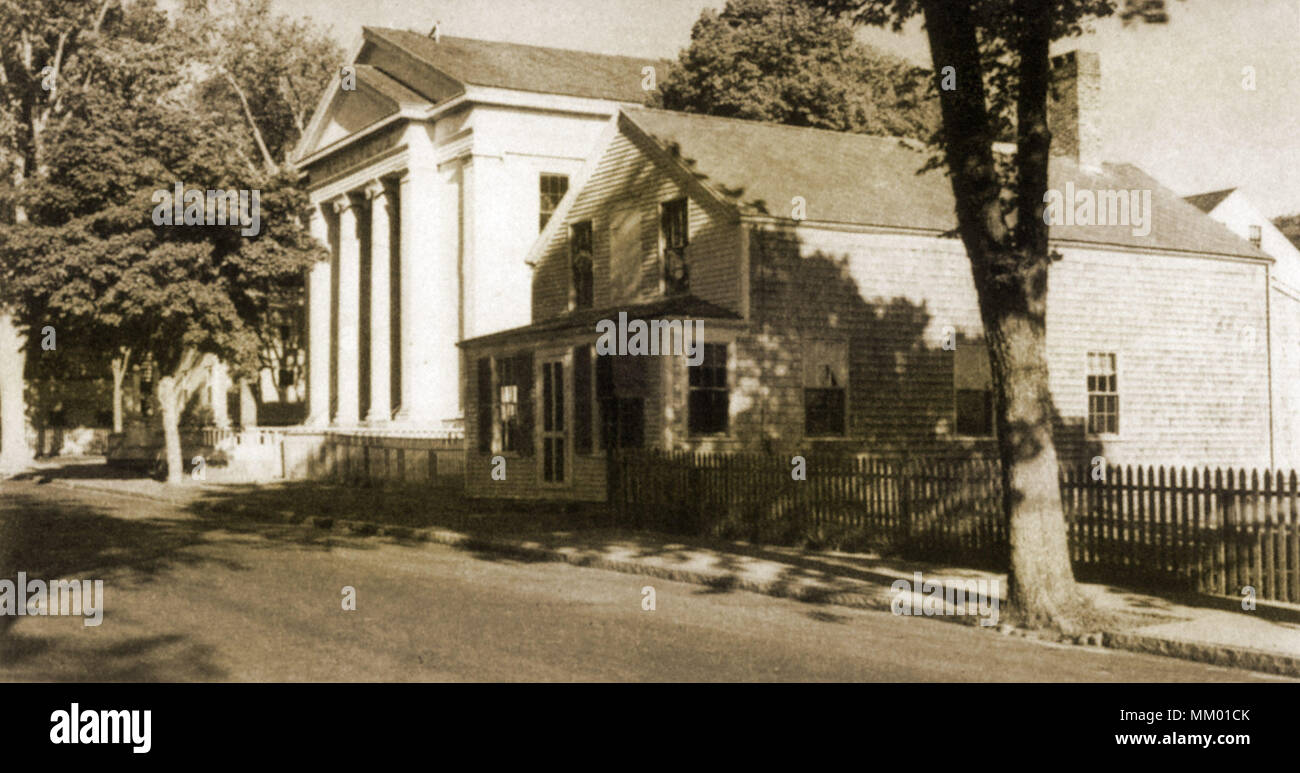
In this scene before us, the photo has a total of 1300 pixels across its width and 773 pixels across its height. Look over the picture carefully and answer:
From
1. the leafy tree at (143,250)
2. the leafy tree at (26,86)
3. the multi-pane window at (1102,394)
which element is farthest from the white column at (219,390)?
the multi-pane window at (1102,394)

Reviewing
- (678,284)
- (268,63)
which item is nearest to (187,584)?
(678,284)

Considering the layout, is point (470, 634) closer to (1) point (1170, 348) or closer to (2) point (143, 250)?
(1) point (1170, 348)

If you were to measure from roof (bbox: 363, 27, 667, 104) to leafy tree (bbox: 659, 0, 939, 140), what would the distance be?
2.47m

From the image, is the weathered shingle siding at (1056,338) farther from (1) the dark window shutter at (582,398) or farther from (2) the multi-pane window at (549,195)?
(2) the multi-pane window at (549,195)

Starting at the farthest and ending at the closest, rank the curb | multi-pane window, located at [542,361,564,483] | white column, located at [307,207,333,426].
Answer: white column, located at [307,207,333,426], multi-pane window, located at [542,361,564,483], the curb

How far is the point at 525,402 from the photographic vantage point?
84.9ft

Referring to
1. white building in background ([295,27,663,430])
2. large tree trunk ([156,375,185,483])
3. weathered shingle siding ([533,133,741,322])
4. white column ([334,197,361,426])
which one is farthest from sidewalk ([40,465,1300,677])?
white column ([334,197,361,426])

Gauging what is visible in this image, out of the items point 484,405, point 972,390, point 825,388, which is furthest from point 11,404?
point 972,390

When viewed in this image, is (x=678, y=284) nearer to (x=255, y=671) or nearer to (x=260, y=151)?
(x=255, y=671)

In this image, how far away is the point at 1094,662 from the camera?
1012 centimetres

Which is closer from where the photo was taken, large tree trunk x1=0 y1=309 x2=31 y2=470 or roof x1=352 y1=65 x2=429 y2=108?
roof x1=352 y1=65 x2=429 y2=108

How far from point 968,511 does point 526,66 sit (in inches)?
1252

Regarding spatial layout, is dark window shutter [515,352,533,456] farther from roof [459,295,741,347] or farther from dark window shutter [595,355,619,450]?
dark window shutter [595,355,619,450]

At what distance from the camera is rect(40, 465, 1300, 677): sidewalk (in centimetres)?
1052
